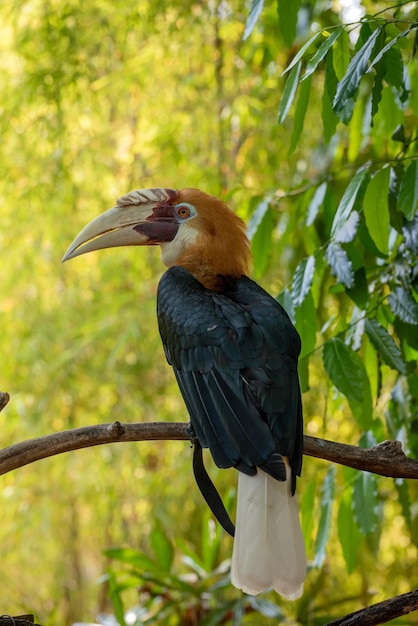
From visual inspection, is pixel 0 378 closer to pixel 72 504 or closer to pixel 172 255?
pixel 72 504

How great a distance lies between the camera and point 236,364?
125cm

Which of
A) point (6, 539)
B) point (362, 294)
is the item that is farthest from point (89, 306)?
point (362, 294)

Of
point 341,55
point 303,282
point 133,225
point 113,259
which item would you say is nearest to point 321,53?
point 341,55

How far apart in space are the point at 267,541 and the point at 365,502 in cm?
38

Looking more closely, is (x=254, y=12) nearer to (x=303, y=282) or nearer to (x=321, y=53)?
(x=321, y=53)

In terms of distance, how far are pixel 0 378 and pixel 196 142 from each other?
1149 mm

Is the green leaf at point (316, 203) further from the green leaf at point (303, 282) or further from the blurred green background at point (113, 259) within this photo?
the blurred green background at point (113, 259)

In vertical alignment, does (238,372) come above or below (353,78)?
below

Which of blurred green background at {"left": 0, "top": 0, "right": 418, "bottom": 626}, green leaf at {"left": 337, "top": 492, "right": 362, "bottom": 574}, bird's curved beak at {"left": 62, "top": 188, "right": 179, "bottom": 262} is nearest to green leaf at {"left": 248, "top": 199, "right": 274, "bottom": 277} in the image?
bird's curved beak at {"left": 62, "top": 188, "right": 179, "bottom": 262}

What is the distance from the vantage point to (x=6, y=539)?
136 inches

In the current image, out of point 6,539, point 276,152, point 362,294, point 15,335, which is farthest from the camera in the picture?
point 6,539

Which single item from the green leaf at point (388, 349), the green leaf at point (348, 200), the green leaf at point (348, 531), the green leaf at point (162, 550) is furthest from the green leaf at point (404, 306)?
the green leaf at point (162, 550)

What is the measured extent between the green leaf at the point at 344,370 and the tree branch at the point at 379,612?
0.32m

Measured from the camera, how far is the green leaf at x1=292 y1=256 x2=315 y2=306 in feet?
4.39
